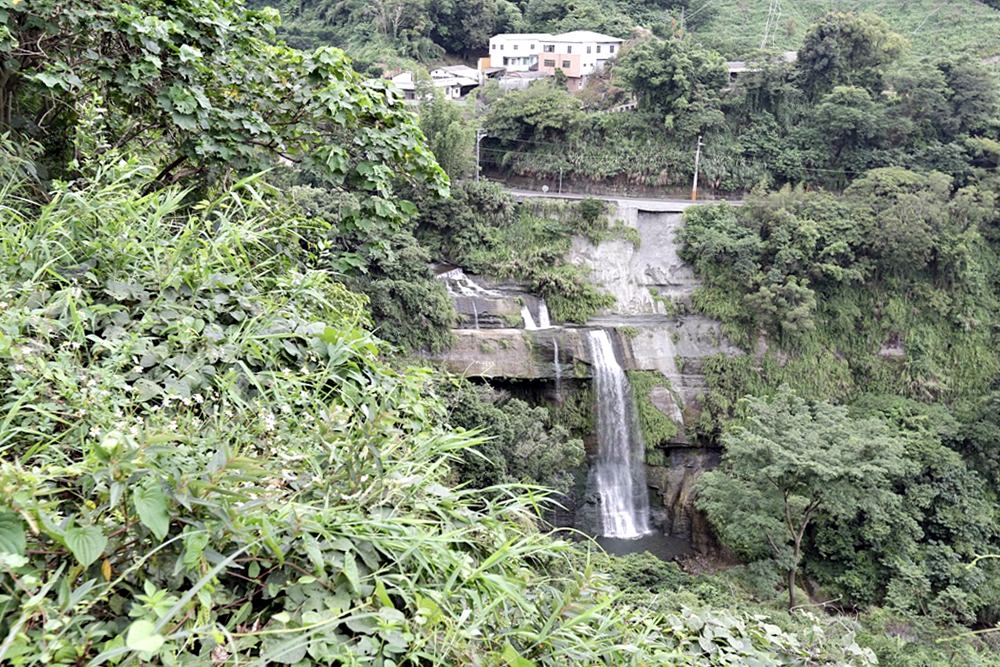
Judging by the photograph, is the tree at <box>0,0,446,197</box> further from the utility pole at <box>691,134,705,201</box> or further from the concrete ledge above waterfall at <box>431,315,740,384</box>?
the utility pole at <box>691,134,705,201</box>

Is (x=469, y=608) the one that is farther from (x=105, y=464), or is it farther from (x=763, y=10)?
(x=763, y=10)

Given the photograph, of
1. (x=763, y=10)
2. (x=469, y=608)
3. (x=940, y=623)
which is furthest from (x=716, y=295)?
(x=763, y=10)

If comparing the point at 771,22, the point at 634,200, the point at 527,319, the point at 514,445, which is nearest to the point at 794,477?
the point at 514,445

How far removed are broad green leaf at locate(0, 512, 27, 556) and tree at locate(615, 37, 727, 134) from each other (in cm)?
1782

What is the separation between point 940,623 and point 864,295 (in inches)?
293

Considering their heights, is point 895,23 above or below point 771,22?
below

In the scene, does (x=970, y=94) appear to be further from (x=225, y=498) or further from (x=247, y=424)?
(x=225, y=498)

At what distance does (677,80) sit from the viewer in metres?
16.8

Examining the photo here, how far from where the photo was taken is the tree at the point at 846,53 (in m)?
17.5

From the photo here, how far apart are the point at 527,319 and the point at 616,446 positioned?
326 centimetres

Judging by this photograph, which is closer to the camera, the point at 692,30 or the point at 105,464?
the point at 105,464

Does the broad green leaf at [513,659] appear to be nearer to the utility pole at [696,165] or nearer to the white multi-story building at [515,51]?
the utility pole at [696,165]

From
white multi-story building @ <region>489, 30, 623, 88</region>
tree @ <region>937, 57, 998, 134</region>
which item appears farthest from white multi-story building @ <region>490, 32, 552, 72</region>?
tree @ <region>937, 57, 998, 134</region>

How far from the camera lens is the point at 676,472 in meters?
13.7
